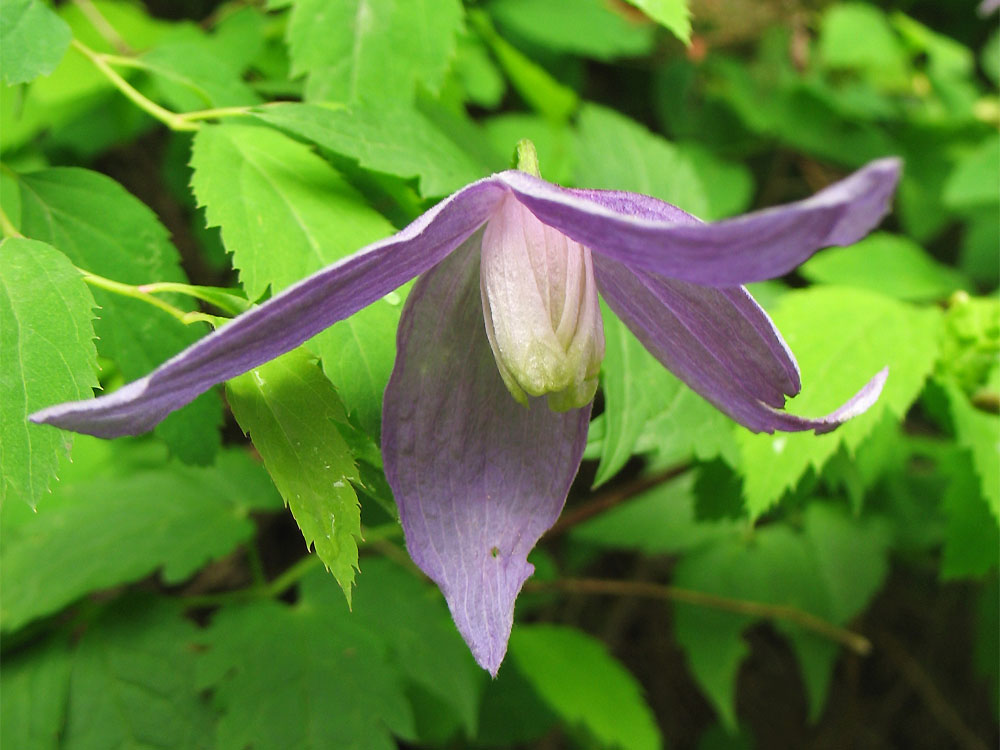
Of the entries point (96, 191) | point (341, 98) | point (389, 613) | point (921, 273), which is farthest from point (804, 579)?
point (96, 191)

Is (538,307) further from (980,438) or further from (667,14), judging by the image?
(980,438)

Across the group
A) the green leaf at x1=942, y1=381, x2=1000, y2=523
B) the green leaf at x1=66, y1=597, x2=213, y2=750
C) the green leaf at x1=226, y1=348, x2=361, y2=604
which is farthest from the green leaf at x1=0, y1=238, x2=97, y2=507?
the green leaf at x1=942, y1=381, x2=1000, y2=523

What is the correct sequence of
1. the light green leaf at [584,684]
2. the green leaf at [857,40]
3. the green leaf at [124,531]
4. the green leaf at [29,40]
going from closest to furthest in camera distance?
the green leaf at [29,40] < the green leaf at [124,531] < the light green leaf at [584,684] < the green leaf at [857,40]

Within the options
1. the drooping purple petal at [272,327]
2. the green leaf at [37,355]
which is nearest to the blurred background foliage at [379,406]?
the green leaf at [37,355]

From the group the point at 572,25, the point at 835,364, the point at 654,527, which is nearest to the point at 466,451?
the point at 835,364

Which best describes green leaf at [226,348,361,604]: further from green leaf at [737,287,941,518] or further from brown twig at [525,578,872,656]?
brown twig at [525,578,872,656]

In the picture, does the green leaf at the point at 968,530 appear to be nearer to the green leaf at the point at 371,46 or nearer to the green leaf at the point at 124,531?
the green leaf at the point at 371,46

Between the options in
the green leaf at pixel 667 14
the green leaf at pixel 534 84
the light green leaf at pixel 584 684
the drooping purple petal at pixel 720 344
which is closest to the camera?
the drooping purple petal at pixel 720 344

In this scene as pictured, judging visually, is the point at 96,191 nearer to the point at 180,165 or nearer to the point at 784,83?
the point at 180,165
